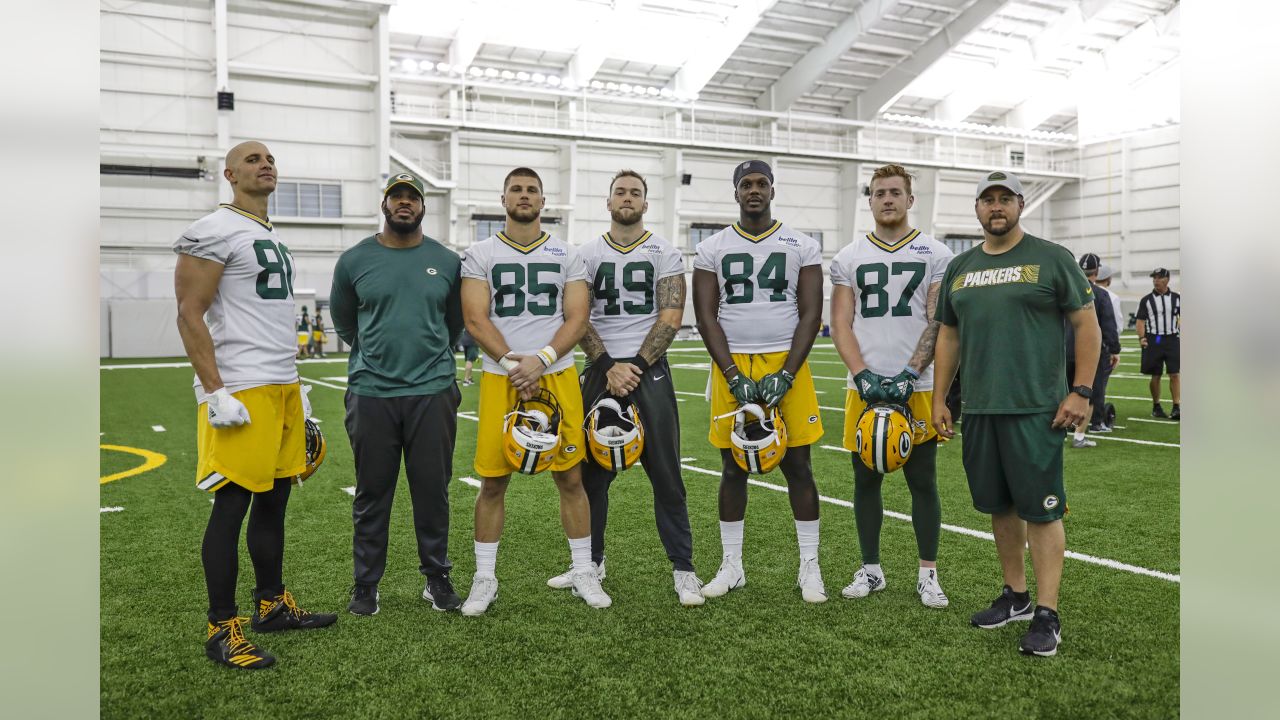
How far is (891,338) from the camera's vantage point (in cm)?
441

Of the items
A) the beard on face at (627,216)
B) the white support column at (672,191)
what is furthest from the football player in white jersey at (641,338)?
the white support column at (672,191)

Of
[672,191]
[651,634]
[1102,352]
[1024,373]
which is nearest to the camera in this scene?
[1024,373]

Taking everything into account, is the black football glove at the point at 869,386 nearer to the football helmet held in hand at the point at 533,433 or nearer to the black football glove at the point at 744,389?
the black football glove at the point at 744,389

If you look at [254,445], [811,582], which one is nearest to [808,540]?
[811,582]

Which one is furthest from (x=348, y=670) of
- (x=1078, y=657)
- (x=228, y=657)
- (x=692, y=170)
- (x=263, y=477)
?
(x=692, y=170)

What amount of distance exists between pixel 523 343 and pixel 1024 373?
230 centimetres

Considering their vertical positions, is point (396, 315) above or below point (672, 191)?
below

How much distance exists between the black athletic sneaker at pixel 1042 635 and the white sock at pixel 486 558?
2417mm

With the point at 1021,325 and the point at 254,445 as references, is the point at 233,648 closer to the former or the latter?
the point at 254,445

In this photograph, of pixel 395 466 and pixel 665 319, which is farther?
pixel 665 319

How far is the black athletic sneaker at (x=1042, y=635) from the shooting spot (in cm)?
349

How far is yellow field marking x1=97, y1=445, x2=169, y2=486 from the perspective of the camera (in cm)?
758
